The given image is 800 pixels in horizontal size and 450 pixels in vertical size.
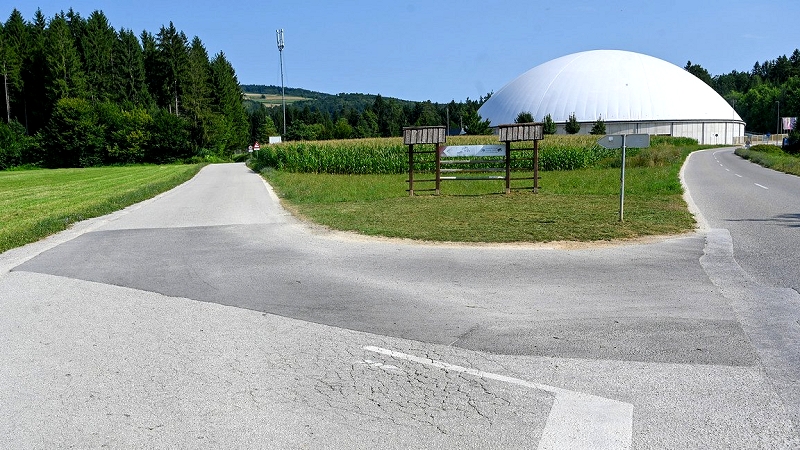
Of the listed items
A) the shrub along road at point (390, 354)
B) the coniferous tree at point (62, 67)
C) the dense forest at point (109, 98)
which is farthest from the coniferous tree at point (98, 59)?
the shrub along road at point (390, 354)

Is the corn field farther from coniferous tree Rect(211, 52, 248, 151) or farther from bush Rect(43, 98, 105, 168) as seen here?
coniferous tree Rect(211, 52, 248, 151)

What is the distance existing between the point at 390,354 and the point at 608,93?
326 ft

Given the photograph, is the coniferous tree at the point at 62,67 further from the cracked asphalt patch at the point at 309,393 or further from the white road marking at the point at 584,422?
the white road marking at the point at 584,422

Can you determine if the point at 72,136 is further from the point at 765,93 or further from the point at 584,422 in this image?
the point at 765,93

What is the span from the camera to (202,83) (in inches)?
3501

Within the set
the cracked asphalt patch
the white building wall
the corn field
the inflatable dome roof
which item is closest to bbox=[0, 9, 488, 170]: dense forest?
the inflatable dome roof

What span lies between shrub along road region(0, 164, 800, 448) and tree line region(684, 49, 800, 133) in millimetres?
119675

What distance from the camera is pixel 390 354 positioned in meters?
5.20

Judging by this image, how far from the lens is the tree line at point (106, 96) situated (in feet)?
219

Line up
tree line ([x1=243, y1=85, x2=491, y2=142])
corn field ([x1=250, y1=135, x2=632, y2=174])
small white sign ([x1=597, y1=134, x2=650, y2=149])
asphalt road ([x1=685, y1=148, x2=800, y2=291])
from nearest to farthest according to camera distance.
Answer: asphalt road ([x1=685, y1=148, x2=800, y2=291]) → small white sign ([x1=597, y1=134, x2=650, y2=149]) → corn field ([x1=250, y1=135, x2=632, y2=174]) → tree line ([x1=243, y1=85, x2=491, y2=142])

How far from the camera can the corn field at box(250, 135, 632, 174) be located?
37.8 m

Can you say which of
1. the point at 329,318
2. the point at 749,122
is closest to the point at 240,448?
the point at 329,318

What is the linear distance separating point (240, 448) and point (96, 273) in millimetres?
6246

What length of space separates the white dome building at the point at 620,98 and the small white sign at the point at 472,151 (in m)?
75.8
